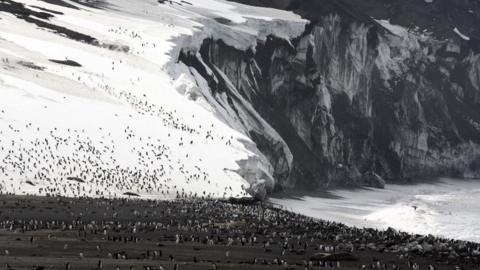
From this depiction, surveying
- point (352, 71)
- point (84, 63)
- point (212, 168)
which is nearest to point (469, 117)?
point (352, 71)

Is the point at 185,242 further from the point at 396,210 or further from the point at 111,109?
the point at 396,210

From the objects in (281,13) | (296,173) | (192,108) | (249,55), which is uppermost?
(281,13)

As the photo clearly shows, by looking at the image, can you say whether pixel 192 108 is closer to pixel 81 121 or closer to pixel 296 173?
pixel 81 121

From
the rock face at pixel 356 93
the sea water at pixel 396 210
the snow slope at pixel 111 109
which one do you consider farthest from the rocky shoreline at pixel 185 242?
the rock face at pixel 356 93

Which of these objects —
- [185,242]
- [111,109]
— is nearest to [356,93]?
[111,109]

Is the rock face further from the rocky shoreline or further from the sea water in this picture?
the rocky shoreline

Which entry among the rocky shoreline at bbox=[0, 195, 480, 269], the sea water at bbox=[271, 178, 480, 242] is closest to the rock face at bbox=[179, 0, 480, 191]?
the sea water at bbox=[271, 178, 480, 242]
